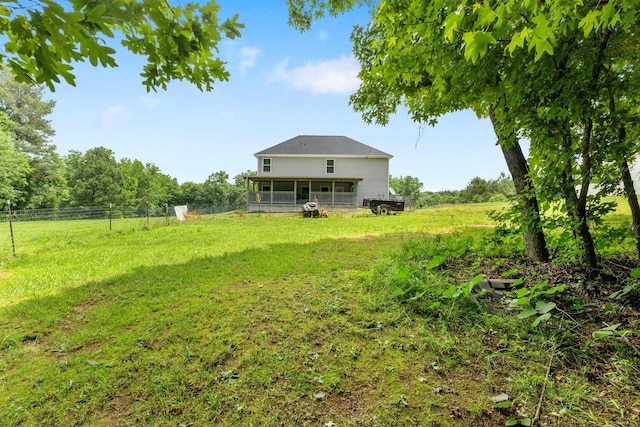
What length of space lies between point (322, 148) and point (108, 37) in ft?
78.9

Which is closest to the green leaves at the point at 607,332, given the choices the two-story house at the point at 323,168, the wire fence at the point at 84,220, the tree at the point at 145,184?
the wire fence at the point at 84,220

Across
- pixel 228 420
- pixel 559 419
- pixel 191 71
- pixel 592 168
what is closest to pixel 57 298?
pixel 228 420

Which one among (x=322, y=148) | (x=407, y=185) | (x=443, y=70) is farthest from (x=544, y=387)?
(x=407, y=185)

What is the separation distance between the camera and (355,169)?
80.6 ft

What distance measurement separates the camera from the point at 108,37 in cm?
138

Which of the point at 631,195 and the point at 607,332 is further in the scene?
the point at 631,195

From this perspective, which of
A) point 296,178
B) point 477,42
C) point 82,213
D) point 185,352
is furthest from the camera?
point 296,178

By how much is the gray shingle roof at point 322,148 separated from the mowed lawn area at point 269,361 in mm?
→ 20539

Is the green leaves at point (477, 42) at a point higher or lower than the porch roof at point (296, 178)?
lower

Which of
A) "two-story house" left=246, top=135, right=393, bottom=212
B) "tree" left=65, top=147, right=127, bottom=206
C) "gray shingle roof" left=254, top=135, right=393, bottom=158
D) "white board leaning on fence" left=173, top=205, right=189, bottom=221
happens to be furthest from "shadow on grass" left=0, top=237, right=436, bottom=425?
"tree" left=65, top=147, right=127, bottom=206

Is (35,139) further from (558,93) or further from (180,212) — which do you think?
(558,93)

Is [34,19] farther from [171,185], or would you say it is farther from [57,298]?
[171,185]

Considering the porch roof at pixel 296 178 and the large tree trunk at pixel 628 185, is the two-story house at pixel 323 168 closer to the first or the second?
the porch roof at pixel 296 178

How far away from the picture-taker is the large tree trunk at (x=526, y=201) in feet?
11.3
